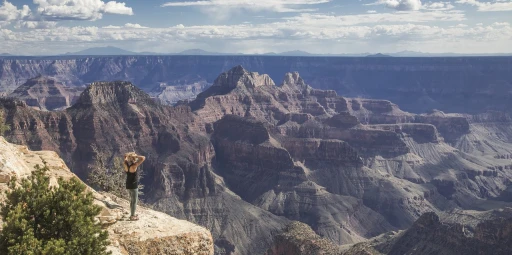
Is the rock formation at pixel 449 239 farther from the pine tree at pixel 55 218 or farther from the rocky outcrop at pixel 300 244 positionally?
the pine tree at pixel 55 218

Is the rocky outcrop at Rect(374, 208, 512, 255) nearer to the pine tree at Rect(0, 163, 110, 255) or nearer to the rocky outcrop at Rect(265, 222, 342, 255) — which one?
the rocky outcrop at Rect(265, 222, 342, 255)

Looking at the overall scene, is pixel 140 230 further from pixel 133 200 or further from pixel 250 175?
pixel 250 175

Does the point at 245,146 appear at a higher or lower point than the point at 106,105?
lower

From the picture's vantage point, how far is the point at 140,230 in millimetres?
28484

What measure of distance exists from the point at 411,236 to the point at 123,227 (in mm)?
82352

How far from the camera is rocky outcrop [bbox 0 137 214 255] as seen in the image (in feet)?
90.3

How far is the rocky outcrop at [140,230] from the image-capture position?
27516 mm

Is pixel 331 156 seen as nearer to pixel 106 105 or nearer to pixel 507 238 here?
pixel 106 105

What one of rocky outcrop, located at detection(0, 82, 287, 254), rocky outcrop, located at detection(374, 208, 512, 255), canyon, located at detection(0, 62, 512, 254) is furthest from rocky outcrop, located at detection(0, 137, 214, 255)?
rocky outcrop, located at detection(0, 82, 287, 254)

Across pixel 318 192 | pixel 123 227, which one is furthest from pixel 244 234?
pixel 123 227

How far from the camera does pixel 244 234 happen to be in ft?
408

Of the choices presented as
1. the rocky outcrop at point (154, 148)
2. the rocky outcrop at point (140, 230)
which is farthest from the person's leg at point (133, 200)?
the rocky outcrop at point (154, 148)

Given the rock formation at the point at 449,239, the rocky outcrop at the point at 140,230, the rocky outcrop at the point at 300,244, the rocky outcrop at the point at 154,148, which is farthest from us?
the rocky outcrop at the point at 154,148

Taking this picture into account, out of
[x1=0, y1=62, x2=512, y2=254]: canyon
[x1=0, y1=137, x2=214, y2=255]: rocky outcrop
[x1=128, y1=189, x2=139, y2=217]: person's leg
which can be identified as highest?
[x1=128, y1=189, x2=139, y2=217]: person's leg
